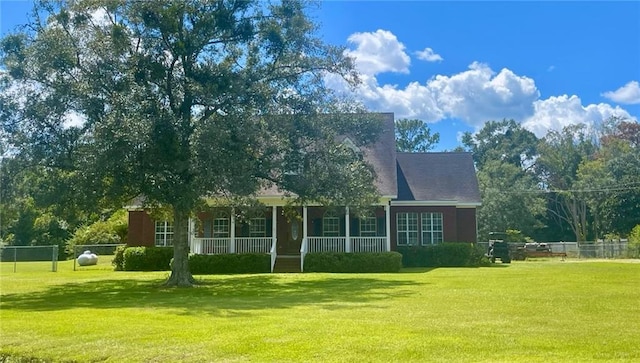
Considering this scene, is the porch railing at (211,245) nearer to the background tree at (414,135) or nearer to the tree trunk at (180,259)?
the tree trunk at (180,259)

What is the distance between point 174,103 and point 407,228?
15798mm

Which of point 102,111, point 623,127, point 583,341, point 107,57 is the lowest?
point 583,341

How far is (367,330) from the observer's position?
1004 cm

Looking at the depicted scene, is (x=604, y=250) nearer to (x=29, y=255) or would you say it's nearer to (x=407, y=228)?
(x=407, y=228)

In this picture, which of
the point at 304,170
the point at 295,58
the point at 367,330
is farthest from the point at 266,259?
the point at 367,330

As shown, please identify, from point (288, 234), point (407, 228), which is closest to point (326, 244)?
point (288, 234)

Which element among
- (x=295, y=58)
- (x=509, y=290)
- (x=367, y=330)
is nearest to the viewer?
(x=367, y=330)

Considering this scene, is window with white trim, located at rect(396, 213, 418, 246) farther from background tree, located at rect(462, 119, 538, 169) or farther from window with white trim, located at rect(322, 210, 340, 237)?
background tree, located at rect(462, 119, 538, 169)

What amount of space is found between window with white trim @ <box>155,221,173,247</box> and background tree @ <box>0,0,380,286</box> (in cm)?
1045

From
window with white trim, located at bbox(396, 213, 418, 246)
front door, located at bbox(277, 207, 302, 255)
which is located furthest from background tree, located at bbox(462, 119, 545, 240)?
front door, located at bbox(277, 207, 302, 255)

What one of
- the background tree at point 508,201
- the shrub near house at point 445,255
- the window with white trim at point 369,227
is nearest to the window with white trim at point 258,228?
the window with white trim at point 369,227

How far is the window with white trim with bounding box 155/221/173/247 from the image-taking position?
105ft

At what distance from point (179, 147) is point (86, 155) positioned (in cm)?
275

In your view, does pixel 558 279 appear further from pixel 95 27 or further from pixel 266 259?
pixel 95 27
